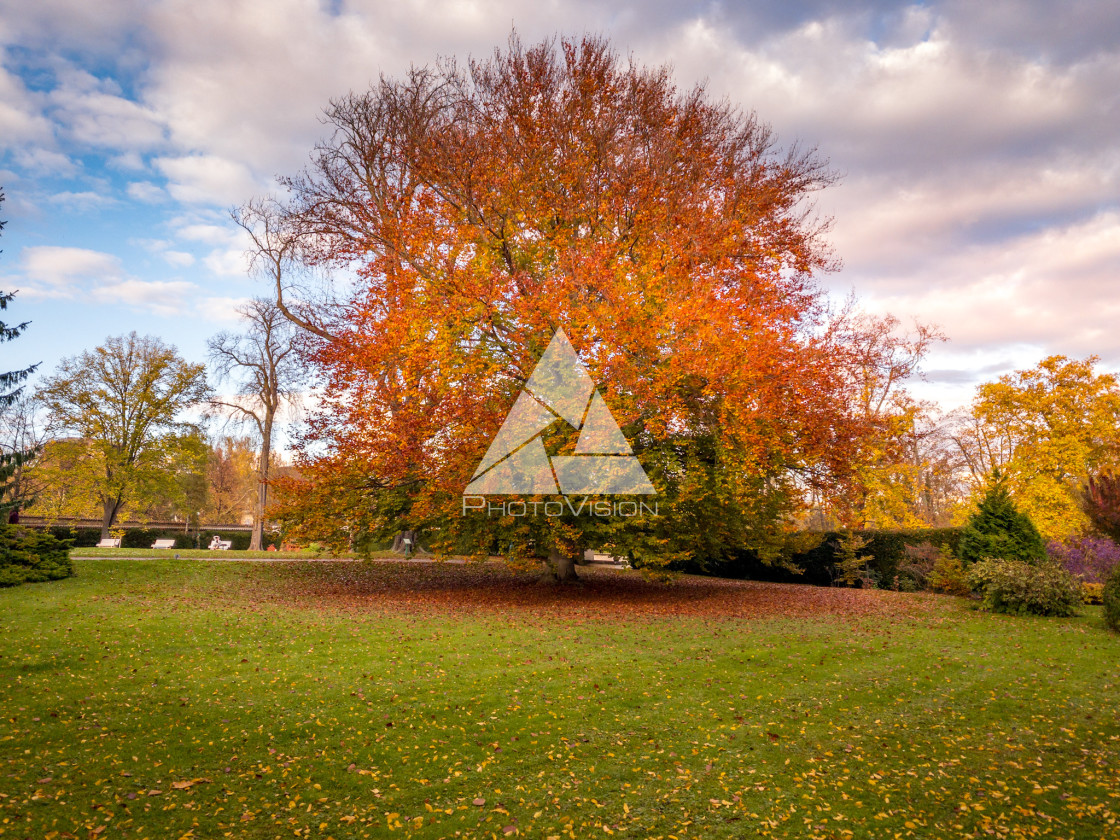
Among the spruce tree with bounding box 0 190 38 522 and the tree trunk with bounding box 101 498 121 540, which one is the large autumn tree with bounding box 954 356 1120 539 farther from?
the tree trunk with bounding box 101 498 121 540

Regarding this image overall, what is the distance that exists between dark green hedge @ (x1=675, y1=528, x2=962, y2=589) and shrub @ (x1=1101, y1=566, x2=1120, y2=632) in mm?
6085

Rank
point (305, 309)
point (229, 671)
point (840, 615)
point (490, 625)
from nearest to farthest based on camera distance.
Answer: point (229, 671) → point (490, 625) → point (840, 615) → point (305, 309)

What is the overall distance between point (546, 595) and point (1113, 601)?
36.2 feet

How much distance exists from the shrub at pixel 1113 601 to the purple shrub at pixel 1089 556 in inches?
159

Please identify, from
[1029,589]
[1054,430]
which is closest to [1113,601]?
[1029,589]

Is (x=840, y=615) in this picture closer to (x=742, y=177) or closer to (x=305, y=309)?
(x=742, y=177)

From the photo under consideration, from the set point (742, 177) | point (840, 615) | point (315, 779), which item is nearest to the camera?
point (315, 779)

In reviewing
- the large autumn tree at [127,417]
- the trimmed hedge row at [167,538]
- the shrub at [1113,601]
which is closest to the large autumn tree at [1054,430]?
the shrub at [1113,601]

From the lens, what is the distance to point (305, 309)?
2192 cm

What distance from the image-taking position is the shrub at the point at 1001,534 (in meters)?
14.3

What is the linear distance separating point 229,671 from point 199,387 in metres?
26.8

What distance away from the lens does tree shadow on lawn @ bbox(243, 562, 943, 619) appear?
13445 millimetres

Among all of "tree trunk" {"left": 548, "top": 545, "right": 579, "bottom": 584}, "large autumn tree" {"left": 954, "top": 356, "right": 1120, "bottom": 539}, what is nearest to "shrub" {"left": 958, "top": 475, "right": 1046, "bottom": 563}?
"large autumn tree" {"left": 954, "top": 356, "right": 1120, "bottom": 539}

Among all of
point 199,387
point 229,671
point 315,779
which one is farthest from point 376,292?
point 199,387
